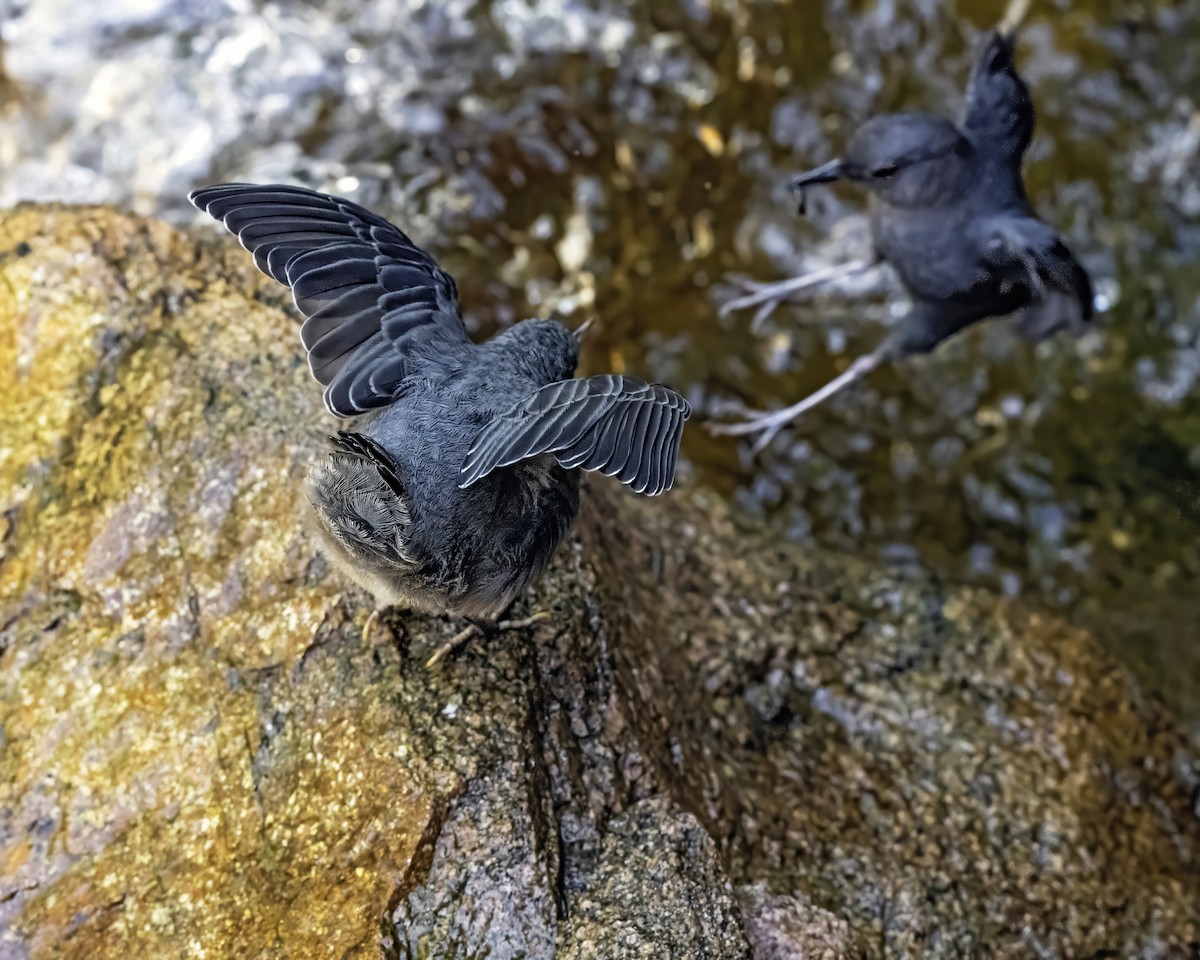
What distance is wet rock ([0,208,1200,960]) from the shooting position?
261 cm

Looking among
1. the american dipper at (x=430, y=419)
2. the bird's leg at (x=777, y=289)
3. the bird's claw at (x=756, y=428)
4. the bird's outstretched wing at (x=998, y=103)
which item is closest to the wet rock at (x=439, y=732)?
the american dipper at (x=430, y=419)

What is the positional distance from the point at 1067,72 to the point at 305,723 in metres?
5.80

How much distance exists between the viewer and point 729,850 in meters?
2.92

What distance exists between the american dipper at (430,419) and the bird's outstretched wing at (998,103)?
8.14 ft

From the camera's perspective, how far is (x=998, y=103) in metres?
4.51

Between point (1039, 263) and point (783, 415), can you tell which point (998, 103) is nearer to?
point (1039, 263)

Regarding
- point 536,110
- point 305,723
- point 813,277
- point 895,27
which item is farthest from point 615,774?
point 895,27

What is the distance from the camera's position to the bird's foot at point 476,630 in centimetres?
292

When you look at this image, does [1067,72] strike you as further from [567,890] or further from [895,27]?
[567,890]

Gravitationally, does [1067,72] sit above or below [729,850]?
above

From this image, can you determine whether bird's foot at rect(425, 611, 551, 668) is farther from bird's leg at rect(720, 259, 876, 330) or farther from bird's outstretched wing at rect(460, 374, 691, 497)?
bird's leg at rect(720, 259, 876, 330)

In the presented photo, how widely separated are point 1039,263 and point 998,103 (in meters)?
0.81

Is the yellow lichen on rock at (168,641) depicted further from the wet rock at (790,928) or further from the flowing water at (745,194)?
the flowing water at (745,194)

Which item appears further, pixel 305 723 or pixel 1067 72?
pixel 1067 72
